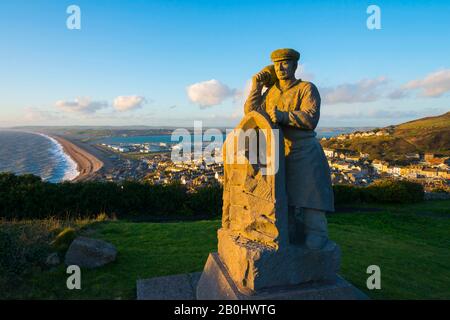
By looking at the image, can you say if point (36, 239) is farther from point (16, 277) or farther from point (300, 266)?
point (300, 266)

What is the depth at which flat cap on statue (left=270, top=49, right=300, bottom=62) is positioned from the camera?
4082 mm

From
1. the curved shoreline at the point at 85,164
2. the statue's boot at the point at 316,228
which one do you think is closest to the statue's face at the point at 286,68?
the statue's boot at the point at 316,228

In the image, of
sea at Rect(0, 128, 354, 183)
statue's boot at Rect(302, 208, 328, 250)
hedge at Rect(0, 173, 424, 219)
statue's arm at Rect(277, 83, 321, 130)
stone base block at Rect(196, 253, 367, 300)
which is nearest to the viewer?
stone base block at Rect(196, 253, 367, 300)

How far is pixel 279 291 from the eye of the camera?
378 centimetres

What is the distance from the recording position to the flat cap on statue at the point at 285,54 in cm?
408

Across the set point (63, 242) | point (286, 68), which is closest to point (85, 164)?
point (63, 242)

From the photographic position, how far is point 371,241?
9.30 metres

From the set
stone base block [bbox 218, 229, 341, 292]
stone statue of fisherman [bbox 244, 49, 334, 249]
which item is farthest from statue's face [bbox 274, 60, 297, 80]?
stone base block [bbox 218, 229, 341, 292]

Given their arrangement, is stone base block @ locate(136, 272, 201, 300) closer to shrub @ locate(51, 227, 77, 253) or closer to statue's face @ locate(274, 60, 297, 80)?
shrub @ locate(51, 227, 77, 253)

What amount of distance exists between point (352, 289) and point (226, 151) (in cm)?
238

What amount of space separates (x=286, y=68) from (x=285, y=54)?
0.18 m

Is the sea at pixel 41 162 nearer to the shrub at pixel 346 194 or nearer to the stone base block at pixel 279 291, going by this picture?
the stone base block at pixel 279 291

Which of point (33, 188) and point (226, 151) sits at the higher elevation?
point (226, 151)
